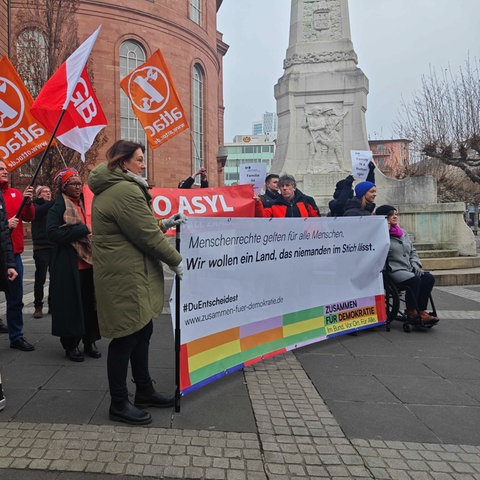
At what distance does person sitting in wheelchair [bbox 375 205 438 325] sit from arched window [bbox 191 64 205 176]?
2789 cm

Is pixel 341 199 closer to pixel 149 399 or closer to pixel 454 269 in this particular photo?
pixel 149 399

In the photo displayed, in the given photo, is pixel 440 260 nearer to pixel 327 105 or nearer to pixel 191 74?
pixel 327 105

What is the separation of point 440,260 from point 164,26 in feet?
87.6

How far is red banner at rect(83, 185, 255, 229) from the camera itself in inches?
220

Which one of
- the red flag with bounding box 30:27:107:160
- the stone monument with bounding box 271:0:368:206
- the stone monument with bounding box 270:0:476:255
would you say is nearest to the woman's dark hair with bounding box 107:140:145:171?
the red flag with bounding box 30:27:107:160

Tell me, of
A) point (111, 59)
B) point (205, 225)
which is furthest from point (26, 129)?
point (111, 59)

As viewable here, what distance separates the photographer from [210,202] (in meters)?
5.60

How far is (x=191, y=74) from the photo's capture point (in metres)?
32.1

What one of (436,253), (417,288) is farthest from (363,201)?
(436,253)

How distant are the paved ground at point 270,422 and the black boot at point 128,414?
0.05 metres

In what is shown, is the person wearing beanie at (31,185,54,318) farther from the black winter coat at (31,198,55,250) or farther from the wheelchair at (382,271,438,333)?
the wheelchair at (382,271,438,333)

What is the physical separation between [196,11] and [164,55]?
7.26 metres

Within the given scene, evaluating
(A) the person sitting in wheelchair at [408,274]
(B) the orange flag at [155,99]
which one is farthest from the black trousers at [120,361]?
(B) the orange flag at [155,99]

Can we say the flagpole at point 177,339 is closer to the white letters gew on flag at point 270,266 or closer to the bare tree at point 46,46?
the white letters gew on flag at point 270,266
